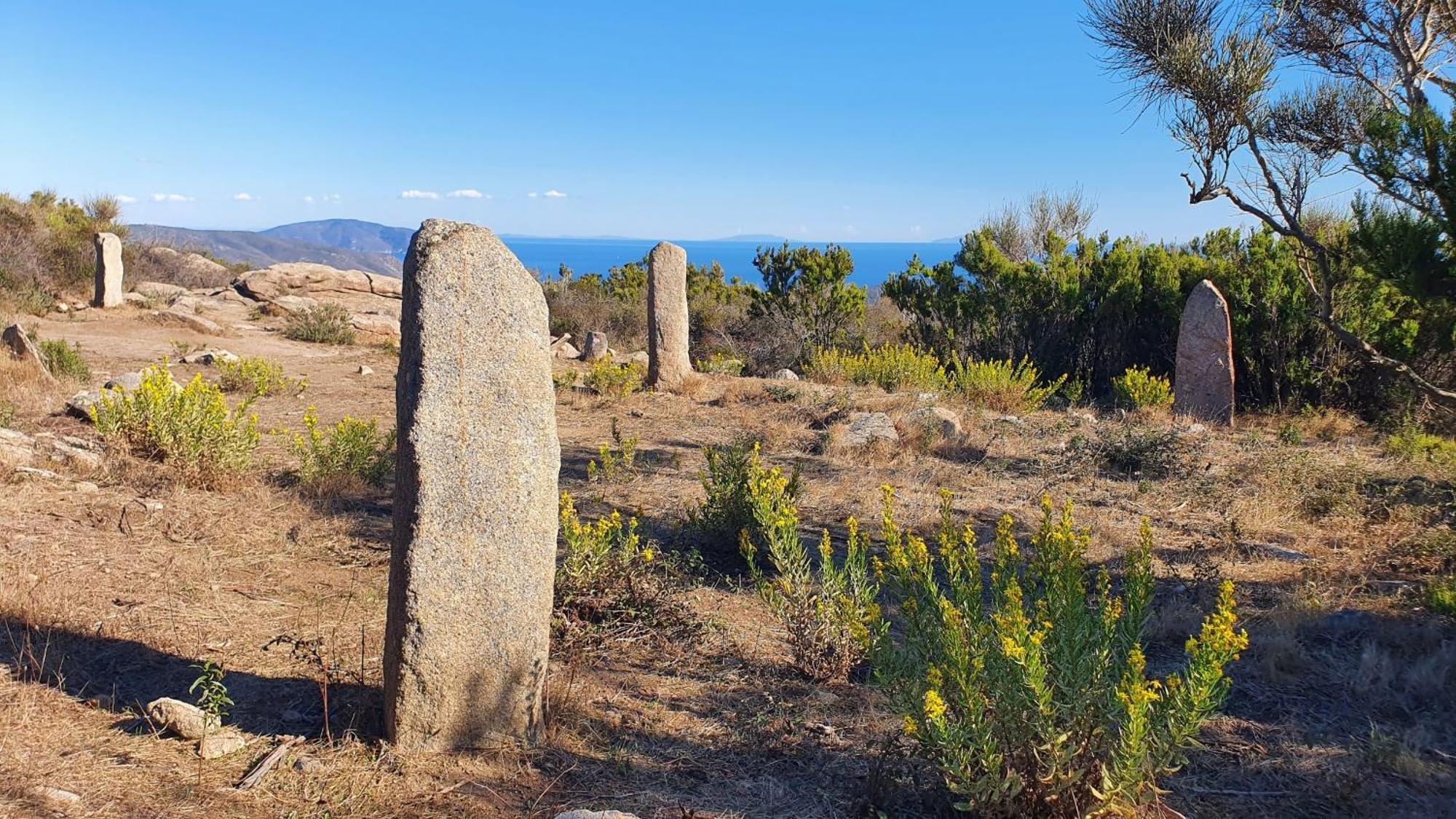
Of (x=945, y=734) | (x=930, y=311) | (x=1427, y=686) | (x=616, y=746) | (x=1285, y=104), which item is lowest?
(x=616, y=746)

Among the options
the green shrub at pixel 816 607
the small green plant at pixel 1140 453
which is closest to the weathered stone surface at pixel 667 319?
the small green plant at pixel 1140 453

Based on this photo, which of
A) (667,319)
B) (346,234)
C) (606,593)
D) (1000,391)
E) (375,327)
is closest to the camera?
(606,593)

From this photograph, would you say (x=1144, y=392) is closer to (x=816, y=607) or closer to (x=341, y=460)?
(x=816, y=607)

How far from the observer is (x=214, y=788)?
2.92 meters

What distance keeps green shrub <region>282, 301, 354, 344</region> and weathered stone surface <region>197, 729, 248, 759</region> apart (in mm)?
14231

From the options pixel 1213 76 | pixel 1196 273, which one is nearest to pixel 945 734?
pixel 1213 76

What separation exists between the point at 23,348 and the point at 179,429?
15.0 feet

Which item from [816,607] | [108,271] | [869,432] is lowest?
[816,607]

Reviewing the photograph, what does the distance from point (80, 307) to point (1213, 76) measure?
18.8m

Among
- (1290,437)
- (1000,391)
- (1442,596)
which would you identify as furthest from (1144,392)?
(1442,596)

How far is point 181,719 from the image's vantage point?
319 centimetres

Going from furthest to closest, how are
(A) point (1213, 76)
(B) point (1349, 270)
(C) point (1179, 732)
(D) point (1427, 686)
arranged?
(B) point (1349, 270), (A) point (1213, 76), (D) point (1427, 686), (C) point (1179, 732)

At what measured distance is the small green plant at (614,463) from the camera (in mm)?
6914

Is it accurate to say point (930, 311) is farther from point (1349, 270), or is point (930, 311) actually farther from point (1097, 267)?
point (1349, 270)
